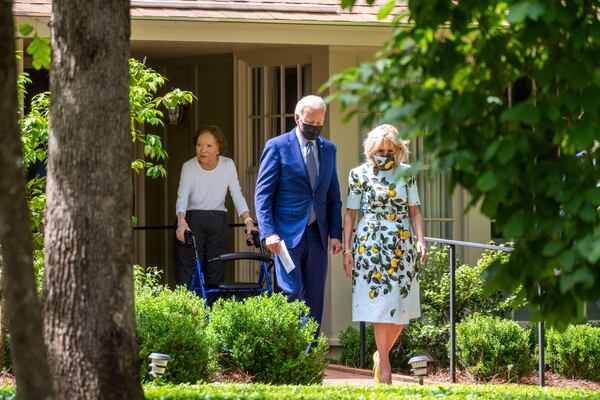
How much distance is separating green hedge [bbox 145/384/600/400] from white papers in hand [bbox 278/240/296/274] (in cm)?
178

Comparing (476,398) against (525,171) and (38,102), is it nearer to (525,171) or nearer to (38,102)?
(525,171)

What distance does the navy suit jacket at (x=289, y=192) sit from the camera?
9297 millimetres

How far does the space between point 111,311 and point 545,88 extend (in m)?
2.08

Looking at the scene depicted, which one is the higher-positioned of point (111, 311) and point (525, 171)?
point (525, 171)

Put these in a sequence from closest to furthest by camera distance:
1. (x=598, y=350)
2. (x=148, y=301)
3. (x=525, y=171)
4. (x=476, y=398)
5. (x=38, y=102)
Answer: (x=525, y=171)
(x=476, y=398)
(x=148, y=301)
(x=38, y=102)
(x=598, y=350)

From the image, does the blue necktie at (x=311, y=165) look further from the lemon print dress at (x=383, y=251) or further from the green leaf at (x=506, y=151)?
the green leaf at (x=506, y=151)

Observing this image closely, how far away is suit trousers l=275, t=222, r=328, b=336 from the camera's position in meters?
9.24

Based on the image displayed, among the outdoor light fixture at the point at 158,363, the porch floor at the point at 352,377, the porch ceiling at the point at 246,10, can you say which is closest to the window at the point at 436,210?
the porch ceiling at the point at 246,10

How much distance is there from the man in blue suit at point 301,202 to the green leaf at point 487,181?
17.1 feet

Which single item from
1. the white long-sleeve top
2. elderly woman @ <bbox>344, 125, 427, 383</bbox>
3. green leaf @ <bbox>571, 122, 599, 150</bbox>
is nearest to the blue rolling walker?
the white long-sleeve top

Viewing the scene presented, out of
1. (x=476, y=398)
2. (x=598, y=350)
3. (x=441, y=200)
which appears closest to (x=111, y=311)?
(x=476, y=398)

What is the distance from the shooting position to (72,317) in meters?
5.38

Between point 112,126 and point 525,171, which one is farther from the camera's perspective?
point 112,126

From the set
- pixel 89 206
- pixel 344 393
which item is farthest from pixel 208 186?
pixel 89 206
